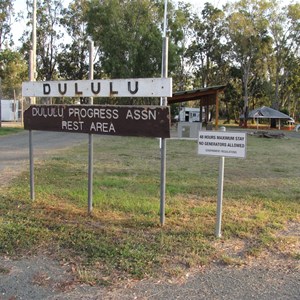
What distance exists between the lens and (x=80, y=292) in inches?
126

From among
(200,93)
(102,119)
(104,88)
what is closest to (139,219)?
(102,119)

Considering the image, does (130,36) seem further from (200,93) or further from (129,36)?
(200,93)

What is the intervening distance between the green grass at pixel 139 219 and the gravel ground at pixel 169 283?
6.2 inches

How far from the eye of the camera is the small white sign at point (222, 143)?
4.33 metres

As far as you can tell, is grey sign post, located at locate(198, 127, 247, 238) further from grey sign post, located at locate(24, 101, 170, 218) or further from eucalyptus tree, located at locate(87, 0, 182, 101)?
eucalyptus tree, located at locate(87, 0, 182, 101)

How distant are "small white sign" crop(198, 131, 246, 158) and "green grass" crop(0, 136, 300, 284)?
0.96m

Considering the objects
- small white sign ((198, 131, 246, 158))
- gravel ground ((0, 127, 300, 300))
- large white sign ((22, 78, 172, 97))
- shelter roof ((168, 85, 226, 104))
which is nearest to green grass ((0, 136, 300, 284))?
gravel ground ((0, 127, 300, 300))

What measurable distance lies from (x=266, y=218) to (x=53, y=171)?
16.9 feet

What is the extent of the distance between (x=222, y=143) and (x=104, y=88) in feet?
5.50

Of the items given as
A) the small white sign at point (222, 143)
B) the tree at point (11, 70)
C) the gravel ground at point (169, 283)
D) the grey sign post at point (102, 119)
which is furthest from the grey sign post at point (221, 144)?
the tree at point (11, 70)

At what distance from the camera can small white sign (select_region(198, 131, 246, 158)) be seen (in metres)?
4.33

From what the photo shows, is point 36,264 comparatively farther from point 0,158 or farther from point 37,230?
point 0,158

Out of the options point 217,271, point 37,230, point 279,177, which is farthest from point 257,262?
point 279,177

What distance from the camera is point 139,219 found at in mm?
5117
